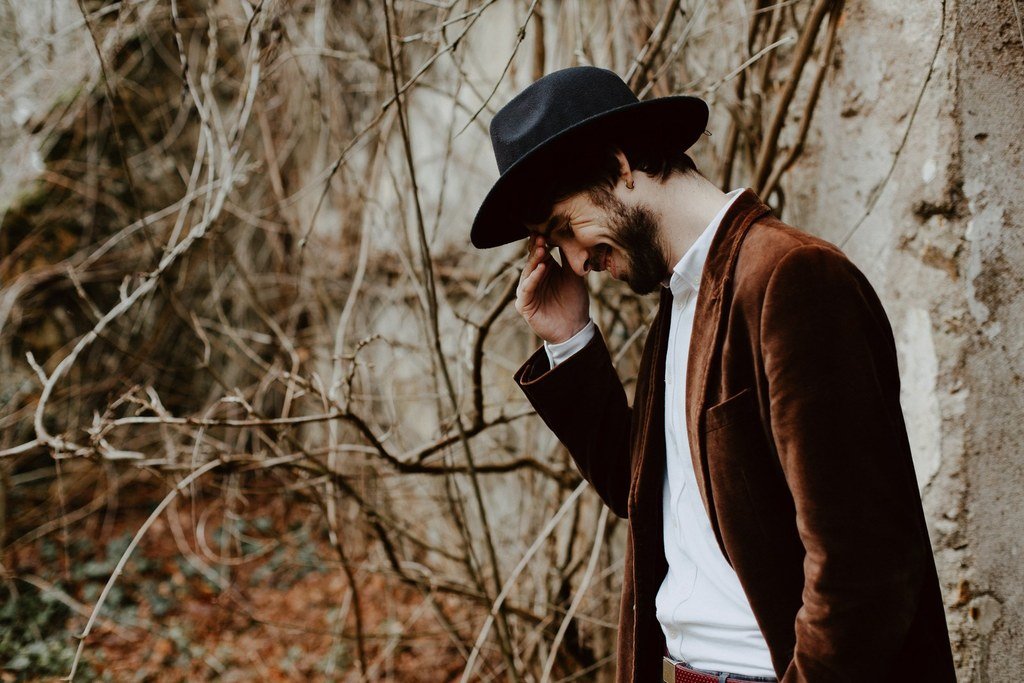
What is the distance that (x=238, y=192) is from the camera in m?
5.41

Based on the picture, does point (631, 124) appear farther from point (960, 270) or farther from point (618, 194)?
point (960, 270)

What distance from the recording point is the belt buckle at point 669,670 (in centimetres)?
141

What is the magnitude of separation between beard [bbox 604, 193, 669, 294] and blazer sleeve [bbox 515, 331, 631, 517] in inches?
12.3

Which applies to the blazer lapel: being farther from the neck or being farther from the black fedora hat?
the black fedora hat

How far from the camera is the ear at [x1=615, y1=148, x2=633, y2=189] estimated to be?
135 cm

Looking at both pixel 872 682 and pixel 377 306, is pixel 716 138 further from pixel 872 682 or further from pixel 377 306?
pixel 377 306

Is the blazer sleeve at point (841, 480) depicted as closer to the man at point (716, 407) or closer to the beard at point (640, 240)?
the man at point (716, 407)

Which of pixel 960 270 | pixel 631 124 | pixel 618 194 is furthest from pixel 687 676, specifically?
pixel 960 270

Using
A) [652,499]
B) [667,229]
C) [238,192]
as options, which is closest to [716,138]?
[667,229]

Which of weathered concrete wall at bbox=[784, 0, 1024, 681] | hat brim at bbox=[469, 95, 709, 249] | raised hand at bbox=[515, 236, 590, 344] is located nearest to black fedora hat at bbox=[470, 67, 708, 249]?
hat brim at bbox=[469, 95, 709, 249]

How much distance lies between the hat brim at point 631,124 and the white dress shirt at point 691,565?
18cm

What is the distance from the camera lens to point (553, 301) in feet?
5.65

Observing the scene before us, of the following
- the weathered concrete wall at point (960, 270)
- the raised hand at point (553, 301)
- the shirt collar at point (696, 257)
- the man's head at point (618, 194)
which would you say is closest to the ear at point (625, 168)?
the man's head at point (618, 194)

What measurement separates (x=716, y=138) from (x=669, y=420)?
1716 mm
